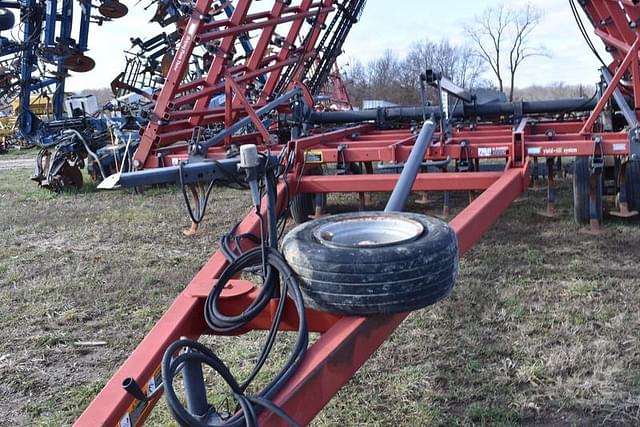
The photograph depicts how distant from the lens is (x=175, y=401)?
138 cm

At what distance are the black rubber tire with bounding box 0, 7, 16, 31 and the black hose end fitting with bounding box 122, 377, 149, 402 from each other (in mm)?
9692

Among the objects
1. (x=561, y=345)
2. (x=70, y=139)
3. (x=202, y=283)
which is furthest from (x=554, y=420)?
(x=70, y=139)

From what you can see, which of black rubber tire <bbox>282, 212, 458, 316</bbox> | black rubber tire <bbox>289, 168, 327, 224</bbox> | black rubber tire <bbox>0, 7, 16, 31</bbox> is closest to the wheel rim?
black rubber tire <bbox>282, 212, 458, 316</bbox>

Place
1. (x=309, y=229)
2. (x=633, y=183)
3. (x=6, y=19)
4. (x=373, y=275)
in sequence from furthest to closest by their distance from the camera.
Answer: (x=6, y=19)
(x=633, y=183)
(x=309, y=229)
(x=373, y=275)

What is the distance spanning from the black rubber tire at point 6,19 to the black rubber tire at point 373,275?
31.6ft

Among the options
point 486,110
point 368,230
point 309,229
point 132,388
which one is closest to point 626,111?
point 486,110

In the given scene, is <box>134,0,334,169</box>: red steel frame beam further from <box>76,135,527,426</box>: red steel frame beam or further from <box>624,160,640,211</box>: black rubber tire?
<box>76,135,527,426</box>: red steel frame beam

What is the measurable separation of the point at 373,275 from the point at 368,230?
434 millimetres

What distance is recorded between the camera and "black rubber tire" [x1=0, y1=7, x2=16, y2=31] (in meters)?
9.49

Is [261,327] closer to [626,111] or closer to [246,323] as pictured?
[246,323]

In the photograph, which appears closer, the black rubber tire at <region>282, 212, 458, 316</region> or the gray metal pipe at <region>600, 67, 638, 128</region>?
the black rubber tire at <region>282, 212, 458, 316</region>

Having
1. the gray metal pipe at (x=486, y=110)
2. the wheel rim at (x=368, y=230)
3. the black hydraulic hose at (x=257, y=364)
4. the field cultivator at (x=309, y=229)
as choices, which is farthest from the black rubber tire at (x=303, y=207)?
the black hydraulic hose at (x=257, y=364)

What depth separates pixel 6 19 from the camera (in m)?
9.54

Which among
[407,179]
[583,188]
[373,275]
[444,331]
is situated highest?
[407,179]
